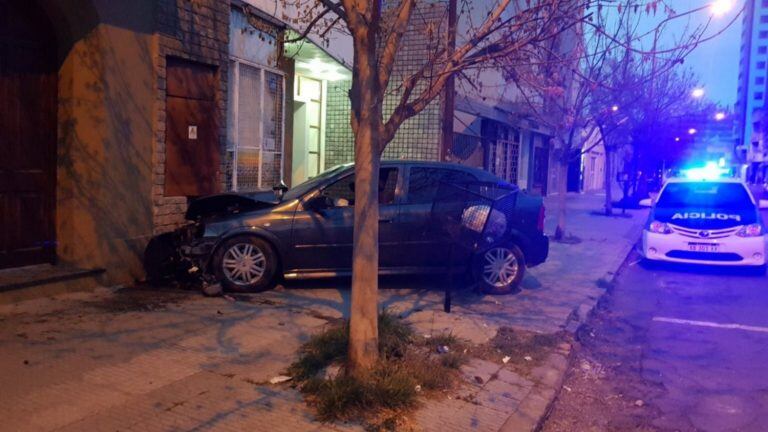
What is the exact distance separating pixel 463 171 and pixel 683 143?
34202 millimetres

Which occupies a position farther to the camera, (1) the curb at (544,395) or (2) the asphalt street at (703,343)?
(2) the asphalt street at (703,343)

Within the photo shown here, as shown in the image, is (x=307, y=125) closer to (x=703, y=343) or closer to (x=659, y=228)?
(x=659, y=228)

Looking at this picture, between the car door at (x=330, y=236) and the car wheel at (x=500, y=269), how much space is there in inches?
48.0

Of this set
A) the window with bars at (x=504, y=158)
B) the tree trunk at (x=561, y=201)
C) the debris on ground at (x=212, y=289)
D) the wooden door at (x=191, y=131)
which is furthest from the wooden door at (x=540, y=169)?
the debris on ground at (x=212, y=289)

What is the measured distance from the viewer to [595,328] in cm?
772

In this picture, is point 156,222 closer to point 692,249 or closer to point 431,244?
point 431,244

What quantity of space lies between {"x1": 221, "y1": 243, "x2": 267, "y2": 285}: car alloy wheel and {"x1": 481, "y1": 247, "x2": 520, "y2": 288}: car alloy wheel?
2793 millimetres

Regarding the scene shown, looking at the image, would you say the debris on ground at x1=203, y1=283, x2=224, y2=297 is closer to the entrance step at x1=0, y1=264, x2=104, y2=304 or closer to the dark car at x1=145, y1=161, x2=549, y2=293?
the dark car at x1=145, y1=161, x2=549, y2=293

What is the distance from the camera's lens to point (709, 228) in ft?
36.4

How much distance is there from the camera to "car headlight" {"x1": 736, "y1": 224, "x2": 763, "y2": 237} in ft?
35.9

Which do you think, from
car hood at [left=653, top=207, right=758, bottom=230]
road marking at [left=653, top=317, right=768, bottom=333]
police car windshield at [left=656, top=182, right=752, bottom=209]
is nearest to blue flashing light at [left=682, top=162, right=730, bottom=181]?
police car windshield at [left=656, top=182, right=752, bottom=209]

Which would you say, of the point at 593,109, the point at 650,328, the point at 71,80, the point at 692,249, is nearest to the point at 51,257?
the point at 71,80

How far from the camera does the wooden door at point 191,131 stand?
8641 millimetres

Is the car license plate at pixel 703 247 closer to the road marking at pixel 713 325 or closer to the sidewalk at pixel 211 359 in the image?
the road marking at pixel 713 325
